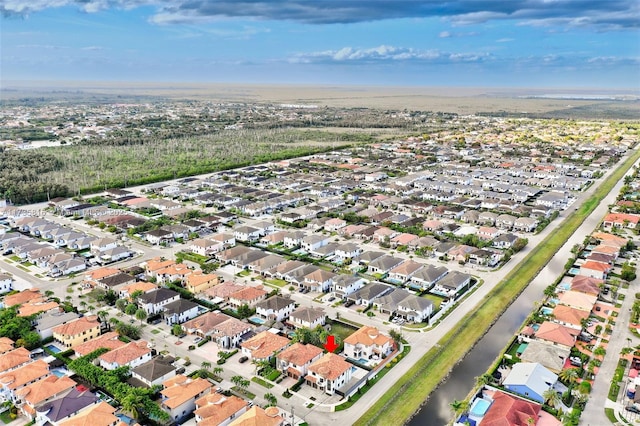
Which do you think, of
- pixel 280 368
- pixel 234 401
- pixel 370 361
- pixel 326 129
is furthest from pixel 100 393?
pixel 326 129

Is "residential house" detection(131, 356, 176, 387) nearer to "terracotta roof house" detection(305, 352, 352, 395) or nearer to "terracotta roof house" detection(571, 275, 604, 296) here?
"terracotta roof house" detection(305, 352, 352, 395)

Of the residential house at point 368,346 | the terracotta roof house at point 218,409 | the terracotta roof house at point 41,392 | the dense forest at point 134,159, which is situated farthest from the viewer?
the dense forest at point 134,159

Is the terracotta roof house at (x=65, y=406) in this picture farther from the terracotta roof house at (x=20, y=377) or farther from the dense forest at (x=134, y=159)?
the dense forest at (x=134, y=159)

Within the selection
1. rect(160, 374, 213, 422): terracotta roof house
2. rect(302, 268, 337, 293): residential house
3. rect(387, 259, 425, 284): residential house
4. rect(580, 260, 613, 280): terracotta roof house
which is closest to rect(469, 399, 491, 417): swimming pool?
rect(160, 374, 213, 422): terracotta roof house

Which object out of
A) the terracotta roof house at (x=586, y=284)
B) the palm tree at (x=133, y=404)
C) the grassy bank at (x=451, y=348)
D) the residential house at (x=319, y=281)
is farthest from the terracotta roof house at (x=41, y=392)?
the terracotta roof house at (x=586, y=284)

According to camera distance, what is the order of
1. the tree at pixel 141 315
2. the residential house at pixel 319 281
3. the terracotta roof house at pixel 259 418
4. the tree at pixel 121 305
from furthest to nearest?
the residential house at pixel 319 281 → the tree at pixel 121 305 → the tree at pixel 141 315 → the terracotta roof house at pixel 259 418

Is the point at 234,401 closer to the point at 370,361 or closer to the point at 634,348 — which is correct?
the point at 370,361
